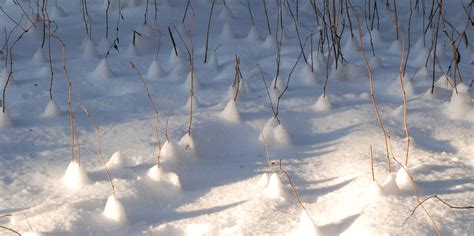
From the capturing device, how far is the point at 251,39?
3533 mm

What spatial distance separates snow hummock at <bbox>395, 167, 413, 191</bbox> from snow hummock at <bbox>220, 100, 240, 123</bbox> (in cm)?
76

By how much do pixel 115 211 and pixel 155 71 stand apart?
127 centimetres

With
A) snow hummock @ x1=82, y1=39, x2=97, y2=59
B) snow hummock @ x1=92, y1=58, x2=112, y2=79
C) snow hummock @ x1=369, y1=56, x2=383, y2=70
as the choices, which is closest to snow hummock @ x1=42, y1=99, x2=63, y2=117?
snow hummock @ x1=92, y1=58, x2=112, y2=79

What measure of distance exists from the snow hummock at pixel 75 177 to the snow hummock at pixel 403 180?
33.5 inches

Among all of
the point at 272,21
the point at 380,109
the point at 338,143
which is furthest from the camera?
the point at 272,21

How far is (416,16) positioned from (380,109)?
1683 millimetres

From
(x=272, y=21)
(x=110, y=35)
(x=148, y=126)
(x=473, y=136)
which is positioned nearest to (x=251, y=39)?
(x=272, y=21)

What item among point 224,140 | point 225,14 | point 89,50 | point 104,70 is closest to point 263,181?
point 224,140

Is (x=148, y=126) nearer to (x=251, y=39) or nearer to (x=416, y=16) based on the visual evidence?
(x=251, y=39)

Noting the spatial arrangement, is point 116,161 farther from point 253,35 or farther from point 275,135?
point 253,35

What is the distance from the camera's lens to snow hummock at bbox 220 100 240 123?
8.25 ft

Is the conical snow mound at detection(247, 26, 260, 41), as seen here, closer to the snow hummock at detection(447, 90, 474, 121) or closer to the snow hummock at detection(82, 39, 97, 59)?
the snow hummock at detection(82, 39, 97, 59)

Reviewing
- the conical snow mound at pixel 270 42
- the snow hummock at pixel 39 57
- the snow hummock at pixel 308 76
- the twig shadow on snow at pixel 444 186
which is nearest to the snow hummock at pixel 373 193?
the twig shadow on snow at pixel 444 186

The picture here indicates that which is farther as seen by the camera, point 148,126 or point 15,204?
point 148,126
